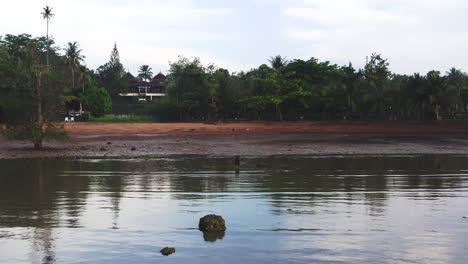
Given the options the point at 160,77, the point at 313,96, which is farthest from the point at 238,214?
the point at 160,77

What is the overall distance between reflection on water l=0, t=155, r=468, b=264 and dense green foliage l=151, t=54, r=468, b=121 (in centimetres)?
4111

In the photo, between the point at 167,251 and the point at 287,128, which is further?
the point at 287,128

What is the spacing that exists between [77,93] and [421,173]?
6369 cm

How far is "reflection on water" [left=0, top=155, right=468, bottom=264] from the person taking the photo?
8906 millimetres

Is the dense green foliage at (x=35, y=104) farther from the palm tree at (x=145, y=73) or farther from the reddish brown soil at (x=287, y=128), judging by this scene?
the palm tree at (x=145, y=73)

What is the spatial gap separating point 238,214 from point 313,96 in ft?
177

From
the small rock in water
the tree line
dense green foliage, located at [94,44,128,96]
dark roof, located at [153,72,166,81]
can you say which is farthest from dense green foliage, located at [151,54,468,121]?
the small rock in water

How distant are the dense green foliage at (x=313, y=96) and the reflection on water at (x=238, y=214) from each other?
4111 cm

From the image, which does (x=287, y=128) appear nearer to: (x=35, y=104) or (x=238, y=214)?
(x=35, y=104)

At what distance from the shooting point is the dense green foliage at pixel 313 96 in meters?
60.8

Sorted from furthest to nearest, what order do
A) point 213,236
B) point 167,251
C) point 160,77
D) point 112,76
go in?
point 160,77
point 112,76
point 213,236
point 167,251

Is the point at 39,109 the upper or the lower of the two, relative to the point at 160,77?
lower

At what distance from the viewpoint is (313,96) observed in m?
64.8

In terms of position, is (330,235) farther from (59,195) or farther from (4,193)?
(4,193)
